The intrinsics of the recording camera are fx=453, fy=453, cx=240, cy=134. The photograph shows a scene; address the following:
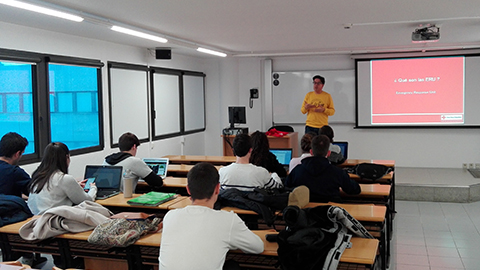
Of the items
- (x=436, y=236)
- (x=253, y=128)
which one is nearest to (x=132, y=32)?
(x=436, y=236)

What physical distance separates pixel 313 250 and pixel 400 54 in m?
7.83

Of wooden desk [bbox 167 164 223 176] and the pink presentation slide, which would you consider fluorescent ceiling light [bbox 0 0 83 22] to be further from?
the pink presentation slide

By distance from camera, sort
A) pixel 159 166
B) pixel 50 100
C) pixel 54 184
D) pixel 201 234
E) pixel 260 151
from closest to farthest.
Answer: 1. pixel 201 234
2. pixel 54 184
3. pixel 260 151
4. pixel 159 166
5. pixel 50 100

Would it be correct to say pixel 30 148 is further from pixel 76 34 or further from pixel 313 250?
pixel 313 250

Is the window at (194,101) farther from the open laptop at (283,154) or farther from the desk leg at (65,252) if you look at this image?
the desk leg at (65,252)

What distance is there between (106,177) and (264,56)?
21.3 feet

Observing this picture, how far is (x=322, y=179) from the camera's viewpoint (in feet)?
12.9

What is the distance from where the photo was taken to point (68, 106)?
675 cm

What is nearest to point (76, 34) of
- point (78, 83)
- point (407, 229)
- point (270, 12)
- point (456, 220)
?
point (78, 83)

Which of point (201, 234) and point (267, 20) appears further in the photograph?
point (267, 20)

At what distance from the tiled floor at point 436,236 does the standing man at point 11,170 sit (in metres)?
3.52

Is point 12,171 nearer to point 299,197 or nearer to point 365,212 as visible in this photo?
point 299,197

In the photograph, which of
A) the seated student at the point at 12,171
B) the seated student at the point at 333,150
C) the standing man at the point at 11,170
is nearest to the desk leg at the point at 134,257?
the seated student at the point at 12,171

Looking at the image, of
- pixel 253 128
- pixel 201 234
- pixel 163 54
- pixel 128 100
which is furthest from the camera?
pixel 253 128
